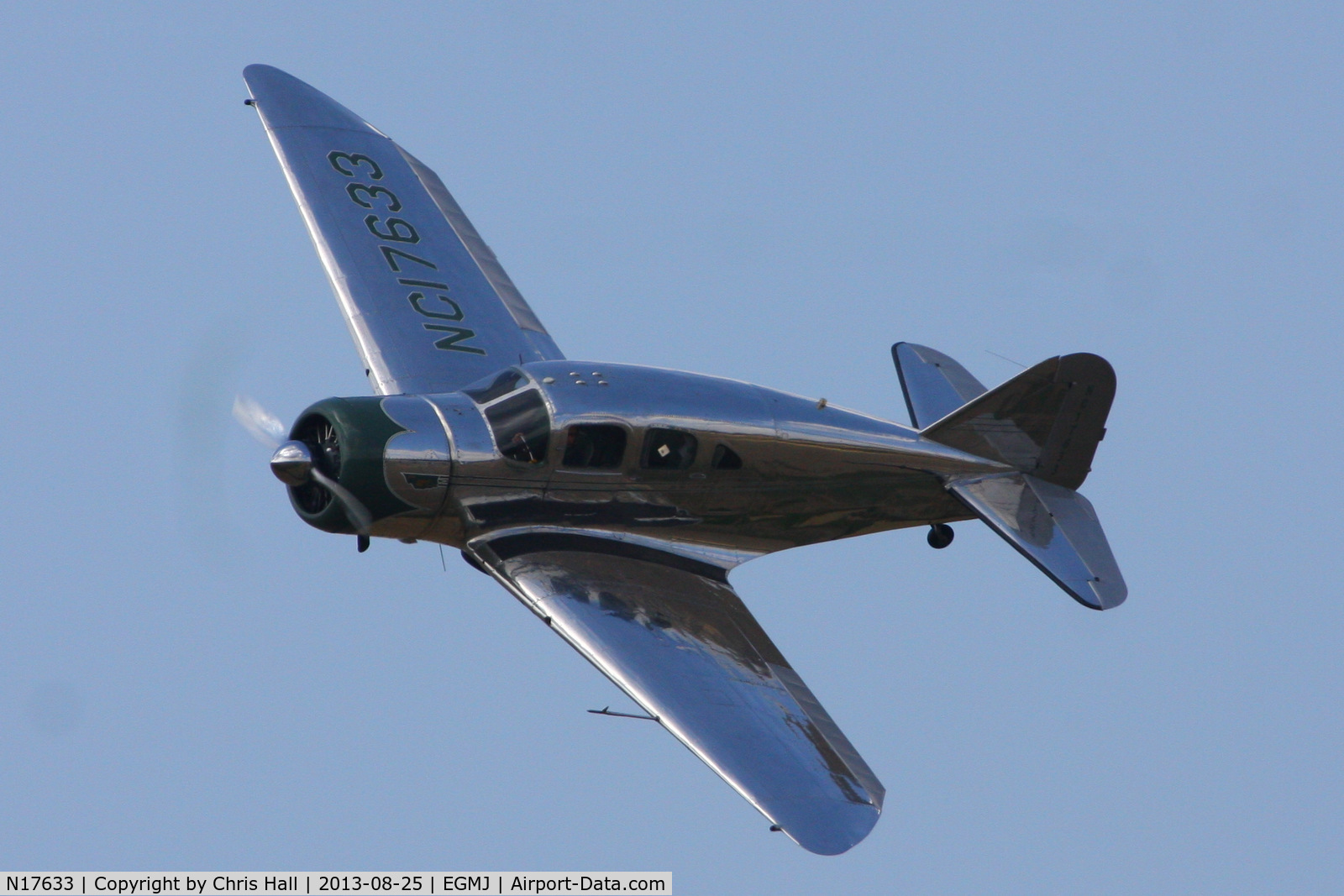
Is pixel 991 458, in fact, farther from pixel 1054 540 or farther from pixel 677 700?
pixel 677 700

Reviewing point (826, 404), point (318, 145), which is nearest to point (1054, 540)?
point (826, 404)

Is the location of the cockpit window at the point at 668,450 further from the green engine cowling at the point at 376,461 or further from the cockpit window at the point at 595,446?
the green engine cowling at the point at 376,461

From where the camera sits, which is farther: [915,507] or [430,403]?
[915,507]

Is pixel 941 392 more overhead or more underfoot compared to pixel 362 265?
more underfoot

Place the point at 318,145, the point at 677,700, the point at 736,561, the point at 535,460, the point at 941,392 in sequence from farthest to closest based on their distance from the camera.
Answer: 1. the point at 318,145
2. the point at 941,392
3. the point at 736,561
4. the point at 535,460
5. the point at 677,700

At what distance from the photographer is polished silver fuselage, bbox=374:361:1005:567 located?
57.0 feet

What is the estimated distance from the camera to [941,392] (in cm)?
1992

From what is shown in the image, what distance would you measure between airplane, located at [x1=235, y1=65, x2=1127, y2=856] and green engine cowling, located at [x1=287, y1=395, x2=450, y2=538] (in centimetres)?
2

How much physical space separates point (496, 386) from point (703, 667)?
3.27m

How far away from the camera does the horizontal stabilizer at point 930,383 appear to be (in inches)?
774

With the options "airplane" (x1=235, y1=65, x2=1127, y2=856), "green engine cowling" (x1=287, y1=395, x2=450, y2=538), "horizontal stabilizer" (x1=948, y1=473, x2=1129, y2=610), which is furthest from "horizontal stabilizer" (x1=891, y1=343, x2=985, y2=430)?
"green engine cowling" (x1=287, y1=395, x2=450, y2=538)

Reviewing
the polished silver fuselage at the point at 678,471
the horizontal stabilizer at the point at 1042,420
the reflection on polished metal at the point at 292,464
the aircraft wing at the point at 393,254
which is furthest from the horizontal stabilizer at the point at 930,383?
the reflection on polished metal at the point at 292,464

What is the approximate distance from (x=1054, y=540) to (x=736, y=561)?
3025 millimetres

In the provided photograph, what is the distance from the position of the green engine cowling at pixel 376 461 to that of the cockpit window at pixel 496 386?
0.56 metres
